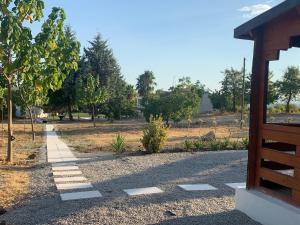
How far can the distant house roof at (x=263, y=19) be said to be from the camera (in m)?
5.47

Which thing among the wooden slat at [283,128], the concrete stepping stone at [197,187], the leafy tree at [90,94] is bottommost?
the concrete stepping stone at [197,187]

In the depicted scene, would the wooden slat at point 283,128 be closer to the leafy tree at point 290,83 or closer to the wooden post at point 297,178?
the wooden post at point 297,178

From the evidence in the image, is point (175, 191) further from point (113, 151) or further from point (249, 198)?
point (113, 151)

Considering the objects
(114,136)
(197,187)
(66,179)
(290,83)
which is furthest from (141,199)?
(290,83)

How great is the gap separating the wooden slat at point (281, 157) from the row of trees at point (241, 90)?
38.5 metres

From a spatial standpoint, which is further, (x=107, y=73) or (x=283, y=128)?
(x=107, y=73)

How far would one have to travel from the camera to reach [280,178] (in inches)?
235

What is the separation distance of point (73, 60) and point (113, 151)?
4.72 m

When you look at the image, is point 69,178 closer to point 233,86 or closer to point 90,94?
point 90,94

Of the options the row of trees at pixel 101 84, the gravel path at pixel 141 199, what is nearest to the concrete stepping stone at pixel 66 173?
the gravel path at pixel 141 199

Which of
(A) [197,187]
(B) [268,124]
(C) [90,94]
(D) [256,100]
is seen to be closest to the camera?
(B) [268,124]

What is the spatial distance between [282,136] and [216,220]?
148cm

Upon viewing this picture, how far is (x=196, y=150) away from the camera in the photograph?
51.5 ft

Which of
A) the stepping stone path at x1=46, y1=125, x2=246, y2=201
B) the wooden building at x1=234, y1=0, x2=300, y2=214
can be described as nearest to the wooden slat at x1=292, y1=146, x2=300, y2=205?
the wooden building at x1=234, y1=0, x2=300, y2=214
